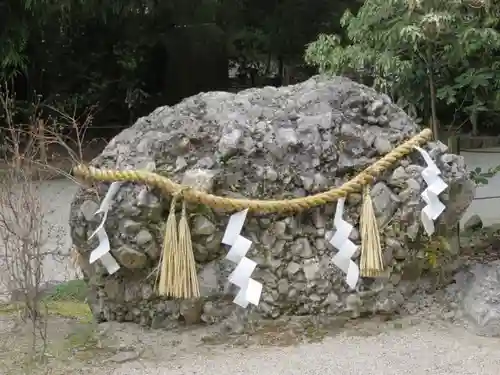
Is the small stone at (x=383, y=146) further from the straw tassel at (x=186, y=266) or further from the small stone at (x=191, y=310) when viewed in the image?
the small stone at (x=191, y=310)

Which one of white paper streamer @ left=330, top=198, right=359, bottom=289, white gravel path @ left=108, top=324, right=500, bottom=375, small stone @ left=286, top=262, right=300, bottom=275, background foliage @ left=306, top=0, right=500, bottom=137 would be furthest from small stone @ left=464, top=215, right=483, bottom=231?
small stone @ left=286, top=262, right=300, bottom=275

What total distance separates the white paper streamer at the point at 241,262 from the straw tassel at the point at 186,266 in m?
0.16

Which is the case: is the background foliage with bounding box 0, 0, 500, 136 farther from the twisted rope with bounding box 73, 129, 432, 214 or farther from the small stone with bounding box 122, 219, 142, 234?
the small stone with bounding box 122, 219, 142, 234

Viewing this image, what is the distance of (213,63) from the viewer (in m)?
12.4

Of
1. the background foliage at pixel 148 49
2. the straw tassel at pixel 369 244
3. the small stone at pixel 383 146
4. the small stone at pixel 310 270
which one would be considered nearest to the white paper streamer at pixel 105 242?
the small stone at pixel 310 270

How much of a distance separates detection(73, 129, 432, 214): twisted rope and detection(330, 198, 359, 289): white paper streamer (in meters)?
0.12

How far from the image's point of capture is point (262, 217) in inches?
129

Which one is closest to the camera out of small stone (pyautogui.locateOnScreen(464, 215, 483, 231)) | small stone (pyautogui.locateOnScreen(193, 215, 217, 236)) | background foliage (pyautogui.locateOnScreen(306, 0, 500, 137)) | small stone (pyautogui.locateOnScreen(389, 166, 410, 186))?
small stone (pyautogui.locateOnScreen(193, 215, 217, 236))

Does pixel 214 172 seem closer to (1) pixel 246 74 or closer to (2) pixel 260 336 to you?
(2) pixel 260 336

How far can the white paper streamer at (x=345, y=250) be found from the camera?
3.26 meters

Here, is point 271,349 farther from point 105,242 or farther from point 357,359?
point 105,242

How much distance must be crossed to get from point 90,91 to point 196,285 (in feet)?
31.2

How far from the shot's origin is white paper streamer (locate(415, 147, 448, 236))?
3344 mm

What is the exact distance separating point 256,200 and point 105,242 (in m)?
0.67
